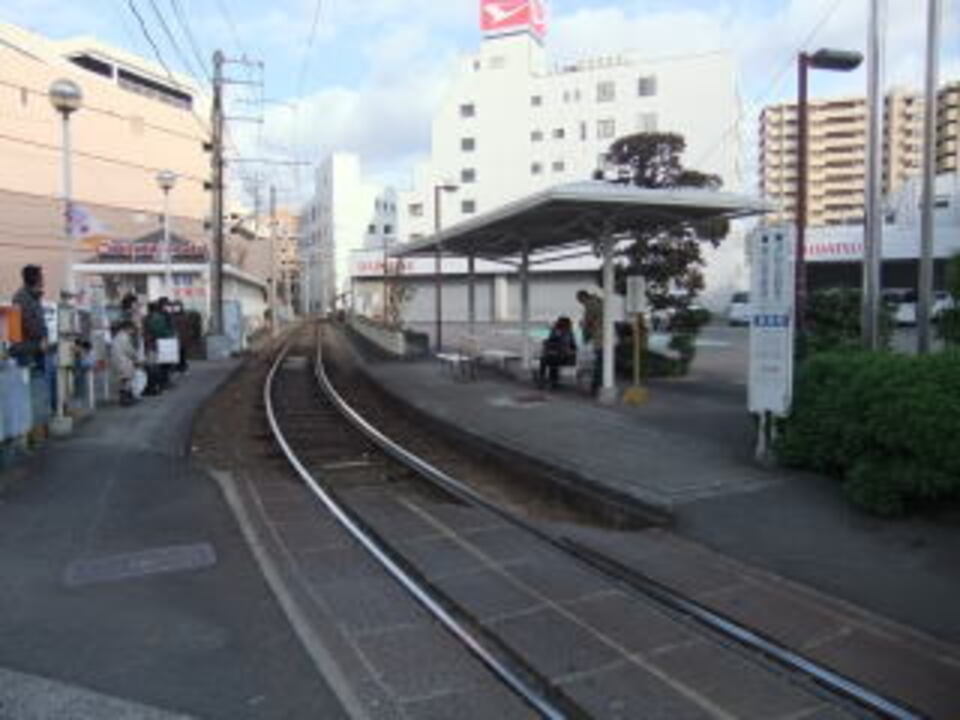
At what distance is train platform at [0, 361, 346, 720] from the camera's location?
178 inches

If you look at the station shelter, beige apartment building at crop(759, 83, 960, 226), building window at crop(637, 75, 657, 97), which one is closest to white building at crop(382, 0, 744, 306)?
building window at crop(637, 75, 657, 97)

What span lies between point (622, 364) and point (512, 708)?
15.4 meters

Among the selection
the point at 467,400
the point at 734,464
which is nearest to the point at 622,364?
the point at 467,400

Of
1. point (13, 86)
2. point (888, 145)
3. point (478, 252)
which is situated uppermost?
point (13, 86)

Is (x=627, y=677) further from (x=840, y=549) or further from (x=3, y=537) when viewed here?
(x=3, y=537)

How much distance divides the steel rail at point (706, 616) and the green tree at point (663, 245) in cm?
1112

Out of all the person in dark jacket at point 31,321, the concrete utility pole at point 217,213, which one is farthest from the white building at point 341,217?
the person in dark jacket at point 31,321

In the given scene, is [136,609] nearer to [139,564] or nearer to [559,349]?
[139,564]

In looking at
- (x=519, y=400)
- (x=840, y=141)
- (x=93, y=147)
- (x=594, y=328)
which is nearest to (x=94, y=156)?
(x=93, y=147)

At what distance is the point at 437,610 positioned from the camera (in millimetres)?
5762

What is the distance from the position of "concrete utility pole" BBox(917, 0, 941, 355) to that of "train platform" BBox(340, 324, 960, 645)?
7.41ft

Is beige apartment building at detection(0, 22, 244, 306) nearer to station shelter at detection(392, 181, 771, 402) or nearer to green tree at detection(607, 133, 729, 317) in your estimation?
green tree at detection(607, 133, 729, 317)

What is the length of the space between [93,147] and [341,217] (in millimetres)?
41281

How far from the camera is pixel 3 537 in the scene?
7.56 m
